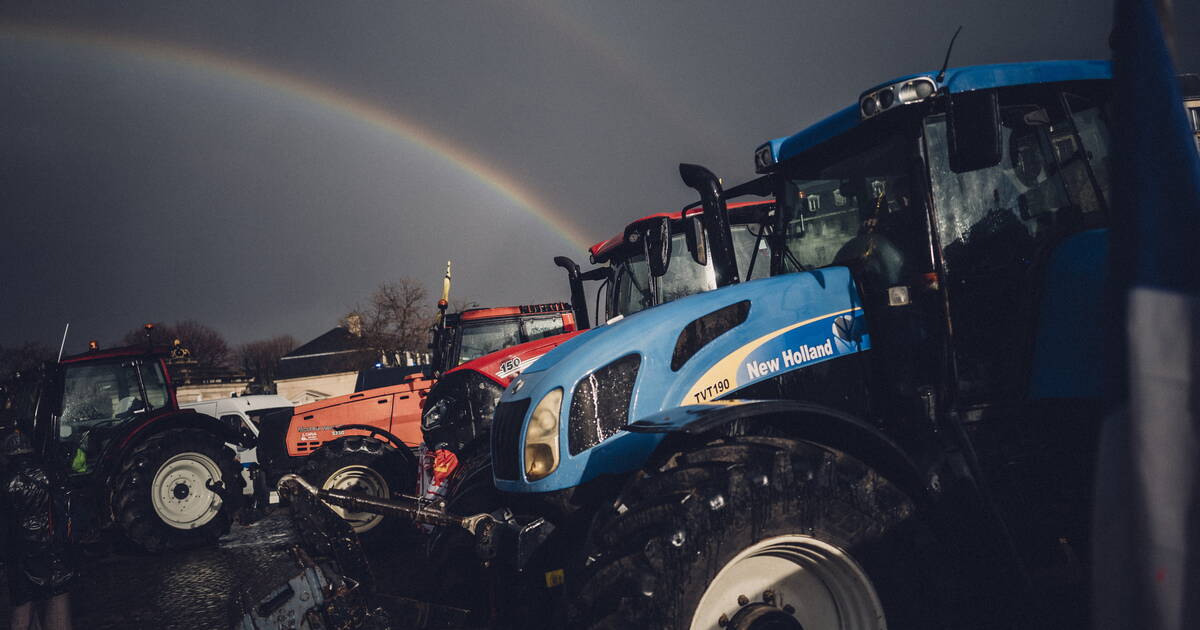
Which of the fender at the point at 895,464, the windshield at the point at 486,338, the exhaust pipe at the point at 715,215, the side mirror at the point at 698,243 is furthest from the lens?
the windshield at the point at 486,338

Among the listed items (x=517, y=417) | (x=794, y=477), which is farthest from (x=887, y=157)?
(x=517, y=417)

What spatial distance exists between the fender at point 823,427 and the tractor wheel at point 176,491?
23.4 ft

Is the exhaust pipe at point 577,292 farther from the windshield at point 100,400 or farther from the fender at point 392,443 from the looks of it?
the windshield at point 100,400

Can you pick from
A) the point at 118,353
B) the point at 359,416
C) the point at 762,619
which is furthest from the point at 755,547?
the point at 118,353

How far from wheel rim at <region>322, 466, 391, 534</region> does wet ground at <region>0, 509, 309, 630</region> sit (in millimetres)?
728

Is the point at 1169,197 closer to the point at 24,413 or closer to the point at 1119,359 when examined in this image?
the point at 1119,359

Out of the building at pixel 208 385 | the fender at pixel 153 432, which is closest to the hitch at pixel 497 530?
the fender at pixel 153 432

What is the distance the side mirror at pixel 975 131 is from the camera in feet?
8.52

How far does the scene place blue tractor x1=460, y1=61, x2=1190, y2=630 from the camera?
93.0 inches

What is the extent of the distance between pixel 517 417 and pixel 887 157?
2.22 metres

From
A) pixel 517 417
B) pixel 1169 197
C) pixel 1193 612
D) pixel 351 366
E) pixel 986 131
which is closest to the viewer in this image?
pixel 1193 612

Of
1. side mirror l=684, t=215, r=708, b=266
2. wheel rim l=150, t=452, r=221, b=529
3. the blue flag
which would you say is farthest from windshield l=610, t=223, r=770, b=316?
the blue flag

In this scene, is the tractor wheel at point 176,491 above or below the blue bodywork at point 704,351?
below

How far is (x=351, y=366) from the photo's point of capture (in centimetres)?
5478
